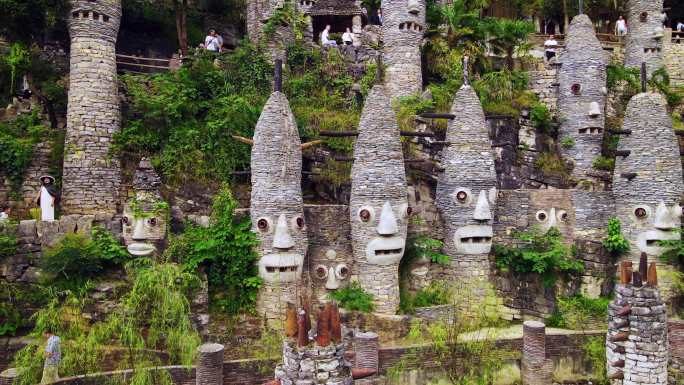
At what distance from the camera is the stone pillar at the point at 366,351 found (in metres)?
12.1

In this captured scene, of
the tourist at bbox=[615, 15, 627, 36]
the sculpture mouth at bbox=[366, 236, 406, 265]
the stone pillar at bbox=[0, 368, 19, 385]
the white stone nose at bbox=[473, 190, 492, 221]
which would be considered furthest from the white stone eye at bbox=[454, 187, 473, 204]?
the tourist at bbox=[615, 15, 627, 36]

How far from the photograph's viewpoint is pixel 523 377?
1316 cm

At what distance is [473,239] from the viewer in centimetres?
1572

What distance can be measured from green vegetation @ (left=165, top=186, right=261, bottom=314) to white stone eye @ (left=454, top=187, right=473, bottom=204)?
6.40 m

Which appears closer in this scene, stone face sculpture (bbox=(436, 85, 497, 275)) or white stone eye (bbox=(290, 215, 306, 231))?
white stone eye (bbox=(290, 215, 306, 231))

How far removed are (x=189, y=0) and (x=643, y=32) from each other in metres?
24.0

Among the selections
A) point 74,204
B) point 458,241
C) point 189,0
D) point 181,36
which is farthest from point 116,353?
point 189,0

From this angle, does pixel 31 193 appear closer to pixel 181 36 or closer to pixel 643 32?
pixel 181 36

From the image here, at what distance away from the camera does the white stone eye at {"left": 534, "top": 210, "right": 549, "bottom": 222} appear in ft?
53.5

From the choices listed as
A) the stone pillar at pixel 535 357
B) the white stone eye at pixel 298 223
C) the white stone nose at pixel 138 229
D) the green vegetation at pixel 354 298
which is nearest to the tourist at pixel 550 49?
the stone pillar at pixel 535 357

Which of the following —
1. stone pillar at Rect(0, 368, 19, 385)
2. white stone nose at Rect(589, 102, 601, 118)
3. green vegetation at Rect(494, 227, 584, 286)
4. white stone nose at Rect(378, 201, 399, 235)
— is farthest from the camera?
white stone nose at Rect(589, 102, 601, 118)

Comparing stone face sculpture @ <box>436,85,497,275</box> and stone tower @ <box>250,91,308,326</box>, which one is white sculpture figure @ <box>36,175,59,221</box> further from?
stone face sculpture @ <box>436,85,497,275</box>

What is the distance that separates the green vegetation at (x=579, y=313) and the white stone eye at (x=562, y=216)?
2433 millimetres

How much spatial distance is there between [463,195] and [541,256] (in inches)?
120
